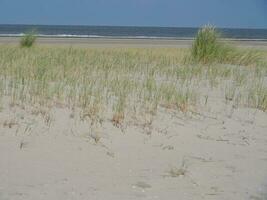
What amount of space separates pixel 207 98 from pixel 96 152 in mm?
3110

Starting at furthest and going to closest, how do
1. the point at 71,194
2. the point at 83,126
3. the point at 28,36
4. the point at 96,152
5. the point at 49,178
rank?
the point at 28,36 → the point at 83,126 → the point at 96,152 → the point at 49,178 → the point at 71,194

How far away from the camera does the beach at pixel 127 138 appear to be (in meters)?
4.47

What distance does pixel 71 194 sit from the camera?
421cm

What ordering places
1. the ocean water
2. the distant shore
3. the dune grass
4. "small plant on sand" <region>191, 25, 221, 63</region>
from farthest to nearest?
1. the ocean water
2. the distant shore
3. "small plant on sand" <region>191, 25, 221, 63</region>
4. the dune grass

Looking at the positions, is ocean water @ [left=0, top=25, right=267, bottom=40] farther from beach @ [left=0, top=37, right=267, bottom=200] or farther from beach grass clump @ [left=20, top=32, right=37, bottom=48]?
beach @ [left=0, top=37, right=267, bottom=200]

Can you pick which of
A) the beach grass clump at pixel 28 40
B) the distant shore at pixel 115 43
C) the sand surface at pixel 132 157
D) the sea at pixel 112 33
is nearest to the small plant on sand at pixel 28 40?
the beach grass clump at pixel 28 40

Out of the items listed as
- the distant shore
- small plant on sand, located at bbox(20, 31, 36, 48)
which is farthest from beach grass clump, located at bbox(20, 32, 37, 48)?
the distant shore

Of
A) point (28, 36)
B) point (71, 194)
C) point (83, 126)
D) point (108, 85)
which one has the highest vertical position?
point (28, 36)

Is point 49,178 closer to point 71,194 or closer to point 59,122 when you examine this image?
point 71,194

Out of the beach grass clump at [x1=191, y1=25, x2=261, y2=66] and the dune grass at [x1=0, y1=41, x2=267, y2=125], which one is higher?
the beach grass clump at [x1=191, y1=25, x2=261, y2=66]

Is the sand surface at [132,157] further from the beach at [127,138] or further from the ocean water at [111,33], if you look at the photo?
the ocean water at [111,33]

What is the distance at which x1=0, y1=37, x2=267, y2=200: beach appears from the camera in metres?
4.47

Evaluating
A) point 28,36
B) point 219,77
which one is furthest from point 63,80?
point 28,36

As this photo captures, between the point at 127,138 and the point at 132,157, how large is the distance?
1.92ft
